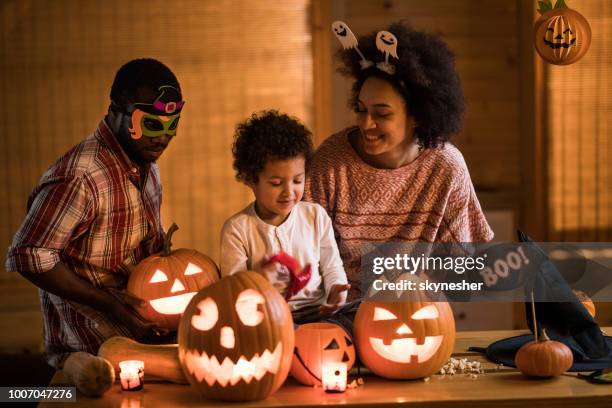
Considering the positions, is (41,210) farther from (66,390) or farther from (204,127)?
(204,127)

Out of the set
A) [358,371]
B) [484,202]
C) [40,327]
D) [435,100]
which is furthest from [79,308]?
[484,202]

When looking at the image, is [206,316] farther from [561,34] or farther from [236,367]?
[561,34]

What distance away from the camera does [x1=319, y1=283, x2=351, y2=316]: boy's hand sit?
7.07 feet

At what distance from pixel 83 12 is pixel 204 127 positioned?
728 millimetres

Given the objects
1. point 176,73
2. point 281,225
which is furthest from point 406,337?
point 176,73

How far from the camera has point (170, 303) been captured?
7.22 feet

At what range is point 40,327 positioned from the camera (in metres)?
3.68

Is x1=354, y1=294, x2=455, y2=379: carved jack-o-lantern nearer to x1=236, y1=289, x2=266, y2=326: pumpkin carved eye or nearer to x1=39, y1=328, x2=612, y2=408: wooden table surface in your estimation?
x1=39, y1=328, x2=612, y2=408: wooden table surface

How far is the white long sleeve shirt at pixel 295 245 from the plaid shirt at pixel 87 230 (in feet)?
0.87

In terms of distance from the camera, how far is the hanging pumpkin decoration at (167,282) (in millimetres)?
2176

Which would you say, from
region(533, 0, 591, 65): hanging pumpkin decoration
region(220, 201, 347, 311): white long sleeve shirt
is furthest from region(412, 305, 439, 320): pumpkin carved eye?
region(533, 0, 591, 65): hanging pumpkin decoration

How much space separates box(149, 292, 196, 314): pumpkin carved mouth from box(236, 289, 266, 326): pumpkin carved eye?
356 mm

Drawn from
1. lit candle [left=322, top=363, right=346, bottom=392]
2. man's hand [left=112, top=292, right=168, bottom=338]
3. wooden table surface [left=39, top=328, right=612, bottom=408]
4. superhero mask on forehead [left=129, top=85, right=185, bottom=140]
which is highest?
superhero mask on forehead [left=129, top=85, right=185, bottom=140]

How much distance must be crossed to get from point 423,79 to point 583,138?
5.34 ft
